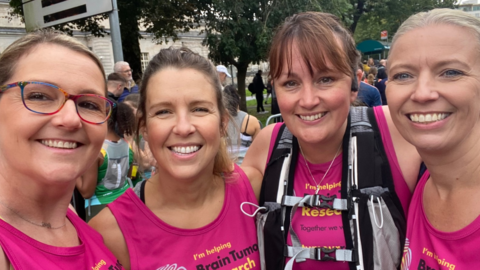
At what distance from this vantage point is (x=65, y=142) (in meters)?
1.45

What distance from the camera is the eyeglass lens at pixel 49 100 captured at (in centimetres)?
137

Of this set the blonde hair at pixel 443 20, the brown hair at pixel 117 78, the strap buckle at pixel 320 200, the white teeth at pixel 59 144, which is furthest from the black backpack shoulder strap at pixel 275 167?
the brown hair at pixel 117 78

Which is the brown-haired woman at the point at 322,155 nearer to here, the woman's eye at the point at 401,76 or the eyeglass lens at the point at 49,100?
the woman's eye at the point at 401,76

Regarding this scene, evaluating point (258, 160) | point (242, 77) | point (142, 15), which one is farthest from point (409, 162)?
point (242, 77)

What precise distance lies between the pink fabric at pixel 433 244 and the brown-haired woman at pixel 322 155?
101 millimetres

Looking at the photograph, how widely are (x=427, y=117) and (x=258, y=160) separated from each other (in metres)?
1.11

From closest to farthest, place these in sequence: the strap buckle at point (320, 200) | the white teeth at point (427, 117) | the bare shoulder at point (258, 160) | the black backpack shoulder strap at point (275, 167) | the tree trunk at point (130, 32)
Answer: the white teeth at point (427, 117)
the strap buckle at point (320, 200)
the black backpack shoulder strap at point (275, 167)
the bare shoulder at point (258, 160)
the tree trunk at point (130, 32)

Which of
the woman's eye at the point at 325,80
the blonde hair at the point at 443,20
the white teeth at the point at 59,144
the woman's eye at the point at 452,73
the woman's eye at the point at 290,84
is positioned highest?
the blonde hair at the point at 443,20

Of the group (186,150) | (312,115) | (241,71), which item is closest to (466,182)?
(312,115)

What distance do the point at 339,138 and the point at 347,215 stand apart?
1.43 ft

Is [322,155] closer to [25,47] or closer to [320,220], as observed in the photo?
[320,220]

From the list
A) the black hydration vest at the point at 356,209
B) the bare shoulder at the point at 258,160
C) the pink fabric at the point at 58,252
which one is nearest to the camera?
the pink fabric at the point at 58,252

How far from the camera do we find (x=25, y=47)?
4.79 ft

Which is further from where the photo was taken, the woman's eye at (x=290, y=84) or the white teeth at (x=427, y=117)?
the woman's eye at (x=290, y=84)
